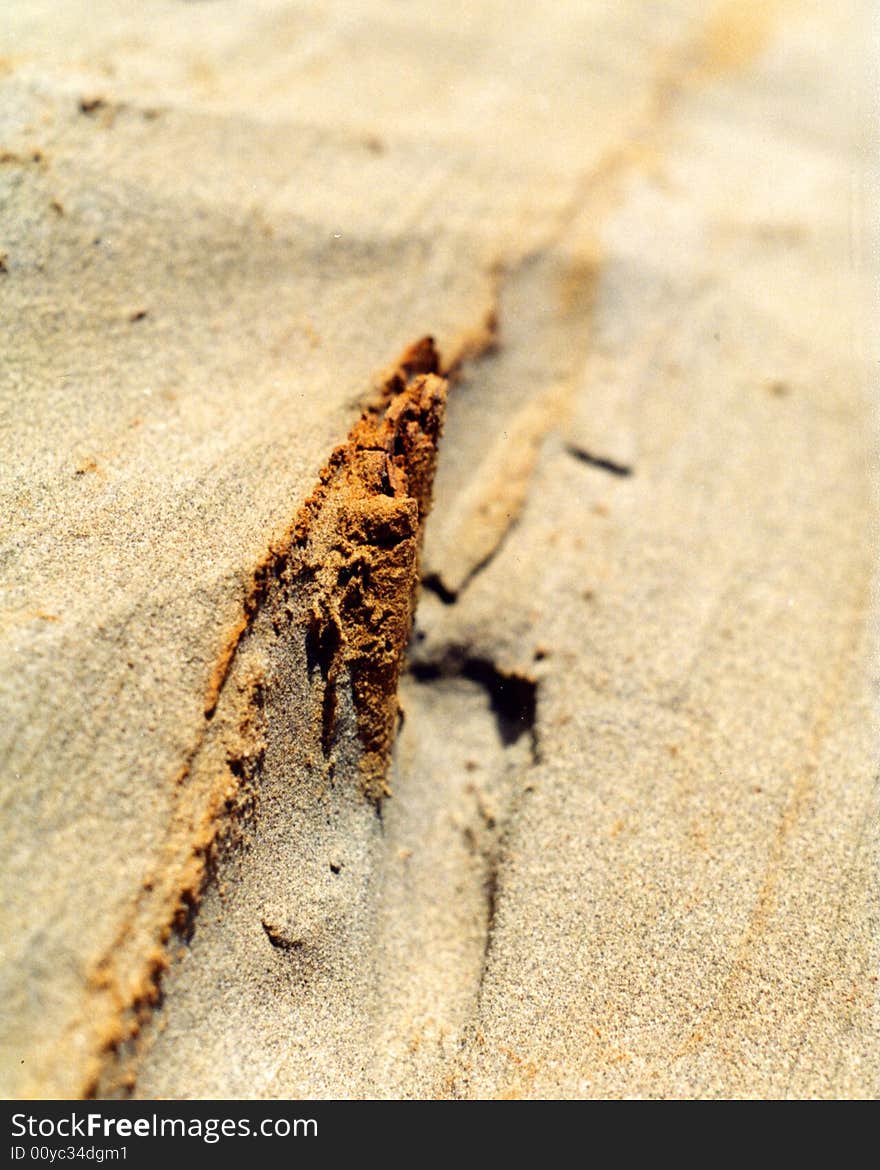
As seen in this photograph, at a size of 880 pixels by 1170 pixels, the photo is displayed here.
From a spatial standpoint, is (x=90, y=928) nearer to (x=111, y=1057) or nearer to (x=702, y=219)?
(x=111, y=1057)

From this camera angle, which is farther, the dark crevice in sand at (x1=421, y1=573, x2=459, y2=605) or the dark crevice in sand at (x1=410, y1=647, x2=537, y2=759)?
the dark crevice in sand at (x1=421, y1=573, x2=459, y2=605)

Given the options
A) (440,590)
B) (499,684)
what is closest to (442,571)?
(440,590)

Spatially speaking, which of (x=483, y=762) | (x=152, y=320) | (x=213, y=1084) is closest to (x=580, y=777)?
(x=483, y=762)

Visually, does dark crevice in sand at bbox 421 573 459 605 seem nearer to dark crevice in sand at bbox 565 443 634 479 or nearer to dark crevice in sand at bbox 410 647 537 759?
dark crevice in sand at bbox 410 647 537 759

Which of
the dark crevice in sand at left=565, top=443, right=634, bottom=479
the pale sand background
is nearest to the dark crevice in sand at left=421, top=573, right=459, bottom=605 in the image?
the pale sand background

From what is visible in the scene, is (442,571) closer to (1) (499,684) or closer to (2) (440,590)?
(2) (440,590)

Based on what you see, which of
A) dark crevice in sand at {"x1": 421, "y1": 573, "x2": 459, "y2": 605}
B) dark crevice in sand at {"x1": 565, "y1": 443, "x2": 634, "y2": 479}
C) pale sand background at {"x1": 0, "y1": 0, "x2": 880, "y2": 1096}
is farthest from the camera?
dark crevice in sand at {"x1": 565, "y1": 443, "x2": 634, "y2": 479}

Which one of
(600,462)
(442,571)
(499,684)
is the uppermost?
(600,462)
